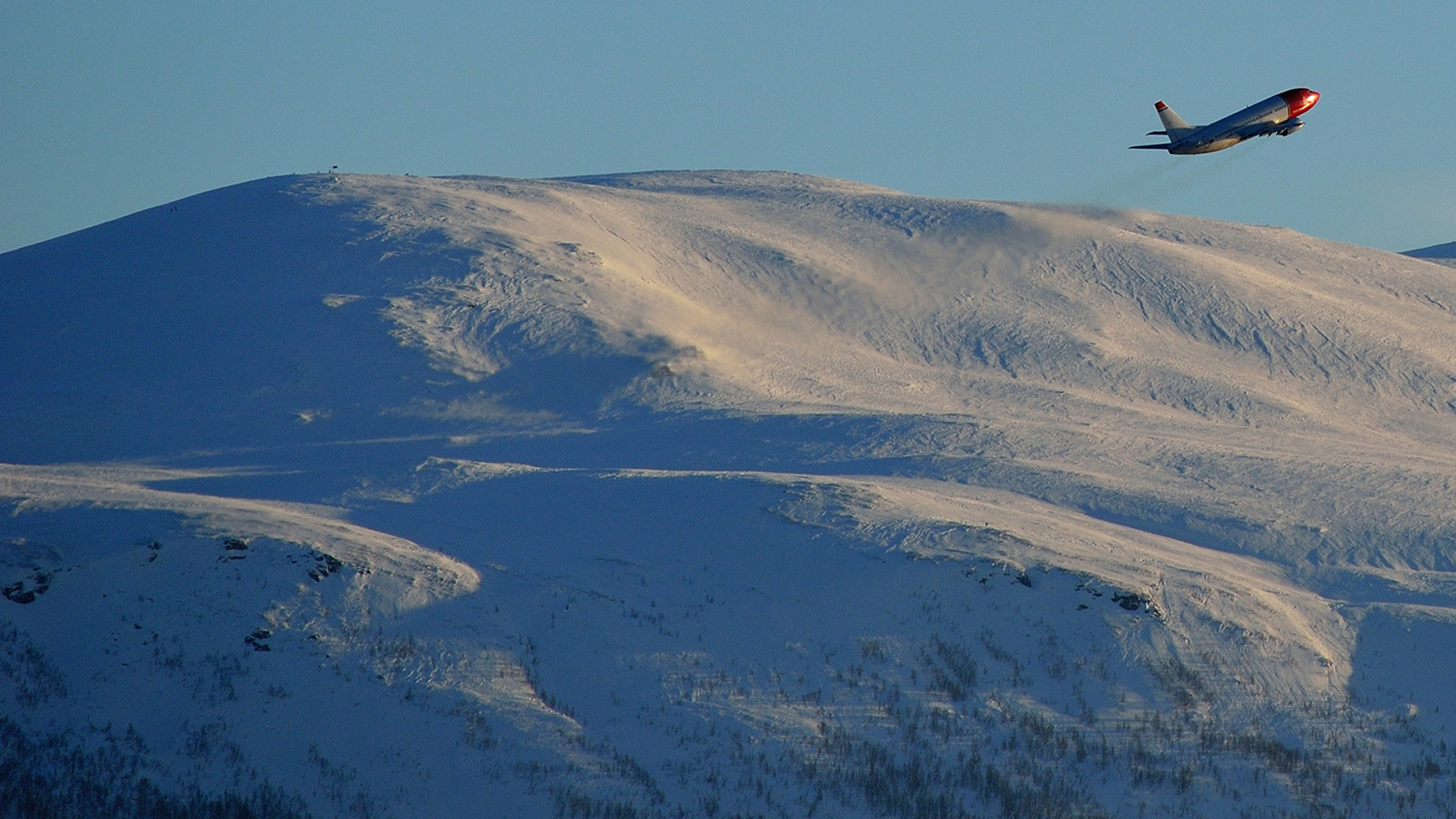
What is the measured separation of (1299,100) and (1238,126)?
7.34ft

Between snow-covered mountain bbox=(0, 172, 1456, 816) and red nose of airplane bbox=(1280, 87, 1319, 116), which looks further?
red nose of airplane bbox=(1280, 87, 1319, 116)

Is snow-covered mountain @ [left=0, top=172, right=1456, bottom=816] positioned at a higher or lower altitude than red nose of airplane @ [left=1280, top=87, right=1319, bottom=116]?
lower

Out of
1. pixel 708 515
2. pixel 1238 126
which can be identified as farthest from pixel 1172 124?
pixel 708 515

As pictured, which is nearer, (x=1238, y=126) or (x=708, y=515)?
(x=708, y=515)

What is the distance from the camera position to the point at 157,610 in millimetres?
25859

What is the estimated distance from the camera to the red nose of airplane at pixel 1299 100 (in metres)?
39.2

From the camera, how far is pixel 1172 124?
39.4m

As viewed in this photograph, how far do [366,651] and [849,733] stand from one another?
7.99 metres

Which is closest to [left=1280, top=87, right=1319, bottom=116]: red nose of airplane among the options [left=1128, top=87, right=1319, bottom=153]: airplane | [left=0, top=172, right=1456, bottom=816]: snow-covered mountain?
[left=1128, top=87, right=1319, bottom=153]: airplane

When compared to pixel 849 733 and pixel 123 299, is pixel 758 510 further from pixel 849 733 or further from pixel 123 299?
pixel 123 299

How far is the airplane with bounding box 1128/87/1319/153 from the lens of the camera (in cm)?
3850

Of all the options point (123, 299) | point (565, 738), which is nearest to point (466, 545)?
point (565, 738)

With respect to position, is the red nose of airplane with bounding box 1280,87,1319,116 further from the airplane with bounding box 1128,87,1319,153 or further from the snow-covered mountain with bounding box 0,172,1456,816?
the snow-covered mountain with bounding box 0,172,1456,816

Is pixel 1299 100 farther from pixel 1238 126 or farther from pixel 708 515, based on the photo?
pixel 708 515
